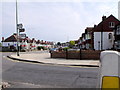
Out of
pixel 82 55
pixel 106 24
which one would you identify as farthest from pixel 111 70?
pixel 106 24

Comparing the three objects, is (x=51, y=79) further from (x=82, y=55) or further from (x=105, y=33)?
(x=105, y=33)

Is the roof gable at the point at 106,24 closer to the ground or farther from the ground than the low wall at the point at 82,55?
farther from the ground

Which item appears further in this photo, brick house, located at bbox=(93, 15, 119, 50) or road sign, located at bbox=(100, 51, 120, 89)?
brick house, located at bbox=(93, 15, 119, 50)

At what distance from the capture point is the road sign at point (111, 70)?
1988 millimetres

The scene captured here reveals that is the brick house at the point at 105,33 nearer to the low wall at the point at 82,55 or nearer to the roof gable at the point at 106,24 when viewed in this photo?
the roof gable at the point at 106,24

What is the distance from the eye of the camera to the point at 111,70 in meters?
1.99

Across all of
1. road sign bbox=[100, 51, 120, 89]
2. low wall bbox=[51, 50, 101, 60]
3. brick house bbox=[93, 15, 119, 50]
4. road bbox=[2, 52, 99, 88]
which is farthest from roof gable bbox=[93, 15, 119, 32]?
road sign bbox=[100, 51, 120, 89]

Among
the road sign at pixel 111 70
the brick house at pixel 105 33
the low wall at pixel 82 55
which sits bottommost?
the low wall at pixel 82 55

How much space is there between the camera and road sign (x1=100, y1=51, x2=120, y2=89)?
199 cm

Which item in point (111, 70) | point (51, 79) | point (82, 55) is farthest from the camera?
point (82, 55)

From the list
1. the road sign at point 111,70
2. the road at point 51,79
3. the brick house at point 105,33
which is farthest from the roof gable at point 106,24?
the road sign at point 111,70

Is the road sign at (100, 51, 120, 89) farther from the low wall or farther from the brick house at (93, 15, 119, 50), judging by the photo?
the brick house at (93, 15, 119, 50)

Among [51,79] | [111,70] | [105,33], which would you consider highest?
[105,33]

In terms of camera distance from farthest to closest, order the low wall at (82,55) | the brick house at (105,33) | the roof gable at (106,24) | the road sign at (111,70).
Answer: the roof gable at (106,24)
the brick house at (105,33)
the low wall at (82,55)
the road sign at (111,70)
